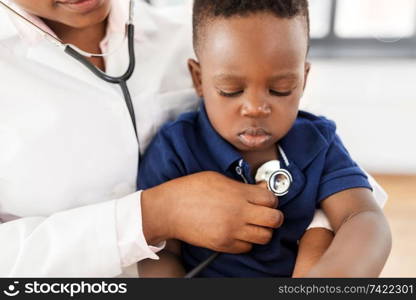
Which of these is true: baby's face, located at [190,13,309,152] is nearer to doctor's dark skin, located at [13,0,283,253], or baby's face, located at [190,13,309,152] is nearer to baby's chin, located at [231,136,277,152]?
baby's chin, located at [231,136,277,152]

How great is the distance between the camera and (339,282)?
890 millimetres

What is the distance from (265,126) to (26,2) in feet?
1.57

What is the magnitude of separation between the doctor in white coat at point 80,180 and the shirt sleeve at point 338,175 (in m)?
0.17

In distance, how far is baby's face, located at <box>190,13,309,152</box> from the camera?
0.97 meters

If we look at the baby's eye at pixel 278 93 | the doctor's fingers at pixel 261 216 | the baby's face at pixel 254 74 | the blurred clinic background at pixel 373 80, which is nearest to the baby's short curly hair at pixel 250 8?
the baby's face at pixel 254 74

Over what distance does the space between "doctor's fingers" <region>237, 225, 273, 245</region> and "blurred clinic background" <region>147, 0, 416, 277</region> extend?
1630 mm

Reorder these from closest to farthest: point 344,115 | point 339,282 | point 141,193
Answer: point 339,282 < point 141,193 < point 344,115

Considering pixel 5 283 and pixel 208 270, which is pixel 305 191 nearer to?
pixel 208 270

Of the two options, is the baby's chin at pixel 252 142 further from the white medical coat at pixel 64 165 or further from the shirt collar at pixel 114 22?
the shirt collar at pixel 114 22

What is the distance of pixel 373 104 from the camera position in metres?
2.58

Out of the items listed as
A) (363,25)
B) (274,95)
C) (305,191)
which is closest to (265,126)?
(274,95)

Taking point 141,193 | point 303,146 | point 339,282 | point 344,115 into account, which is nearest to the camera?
point 339,282

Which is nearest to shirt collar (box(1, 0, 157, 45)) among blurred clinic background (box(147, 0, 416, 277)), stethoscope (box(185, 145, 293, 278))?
stethoscope (box(185, 145, 293, 278))

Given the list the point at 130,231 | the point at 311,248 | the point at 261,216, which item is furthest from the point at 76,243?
the point at 311,248
